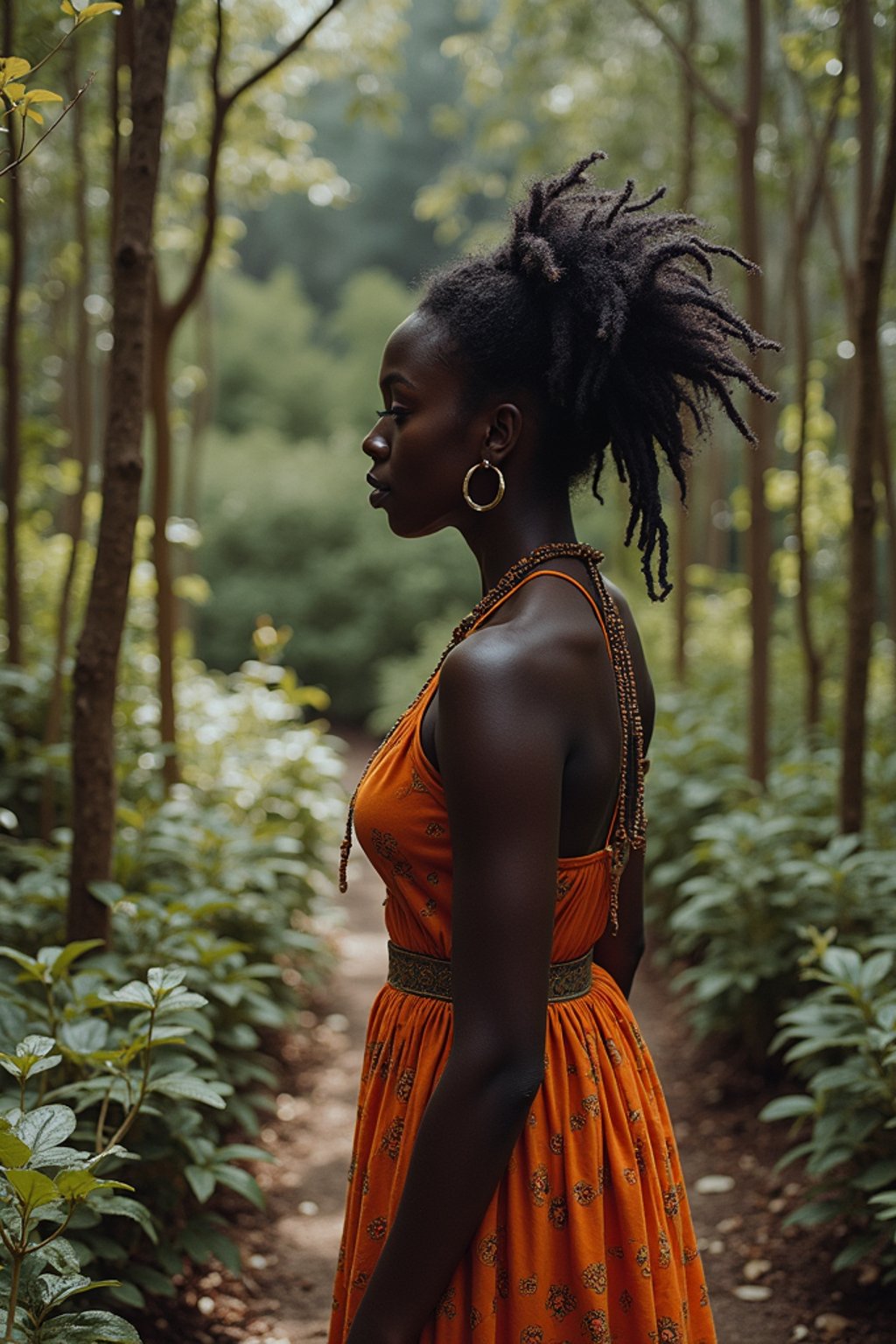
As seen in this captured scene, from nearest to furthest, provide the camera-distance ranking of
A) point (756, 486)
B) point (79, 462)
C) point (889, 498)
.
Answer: point (756, 486) < point (889, 498) < point (79, 462)

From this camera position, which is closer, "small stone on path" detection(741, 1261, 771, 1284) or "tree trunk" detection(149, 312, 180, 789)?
"small stone on path" detection(741, 1261, 771, 1284)

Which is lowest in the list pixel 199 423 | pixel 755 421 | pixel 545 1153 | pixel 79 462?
pixel 545 1153

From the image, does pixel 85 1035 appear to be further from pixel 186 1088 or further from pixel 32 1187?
pixel 32 1187

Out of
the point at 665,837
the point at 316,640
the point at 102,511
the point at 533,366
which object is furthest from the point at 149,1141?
the point at 316,640

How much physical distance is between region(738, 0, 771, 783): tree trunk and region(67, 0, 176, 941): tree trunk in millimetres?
3118

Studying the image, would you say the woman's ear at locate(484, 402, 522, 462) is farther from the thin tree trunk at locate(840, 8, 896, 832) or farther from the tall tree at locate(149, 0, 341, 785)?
the tall tree at locate(149, 0, 341, 785)

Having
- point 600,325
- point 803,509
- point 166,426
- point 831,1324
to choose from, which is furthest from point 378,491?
point 803,509

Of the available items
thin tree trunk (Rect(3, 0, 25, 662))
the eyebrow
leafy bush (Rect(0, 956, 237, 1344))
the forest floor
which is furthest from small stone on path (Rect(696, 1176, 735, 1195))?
thin tree trunk (Rect(3, 0, 25, 662))

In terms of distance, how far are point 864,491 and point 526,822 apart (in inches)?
107

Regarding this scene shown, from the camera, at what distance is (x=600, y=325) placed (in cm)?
145

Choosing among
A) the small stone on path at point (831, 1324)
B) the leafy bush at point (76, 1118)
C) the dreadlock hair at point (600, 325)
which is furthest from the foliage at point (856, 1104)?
the dreadlock hair at point (600, 325)

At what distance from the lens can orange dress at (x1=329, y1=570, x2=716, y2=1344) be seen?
4.49 ft

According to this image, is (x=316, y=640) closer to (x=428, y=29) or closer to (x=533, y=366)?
(x=533, y=366)

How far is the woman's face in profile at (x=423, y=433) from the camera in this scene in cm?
148
